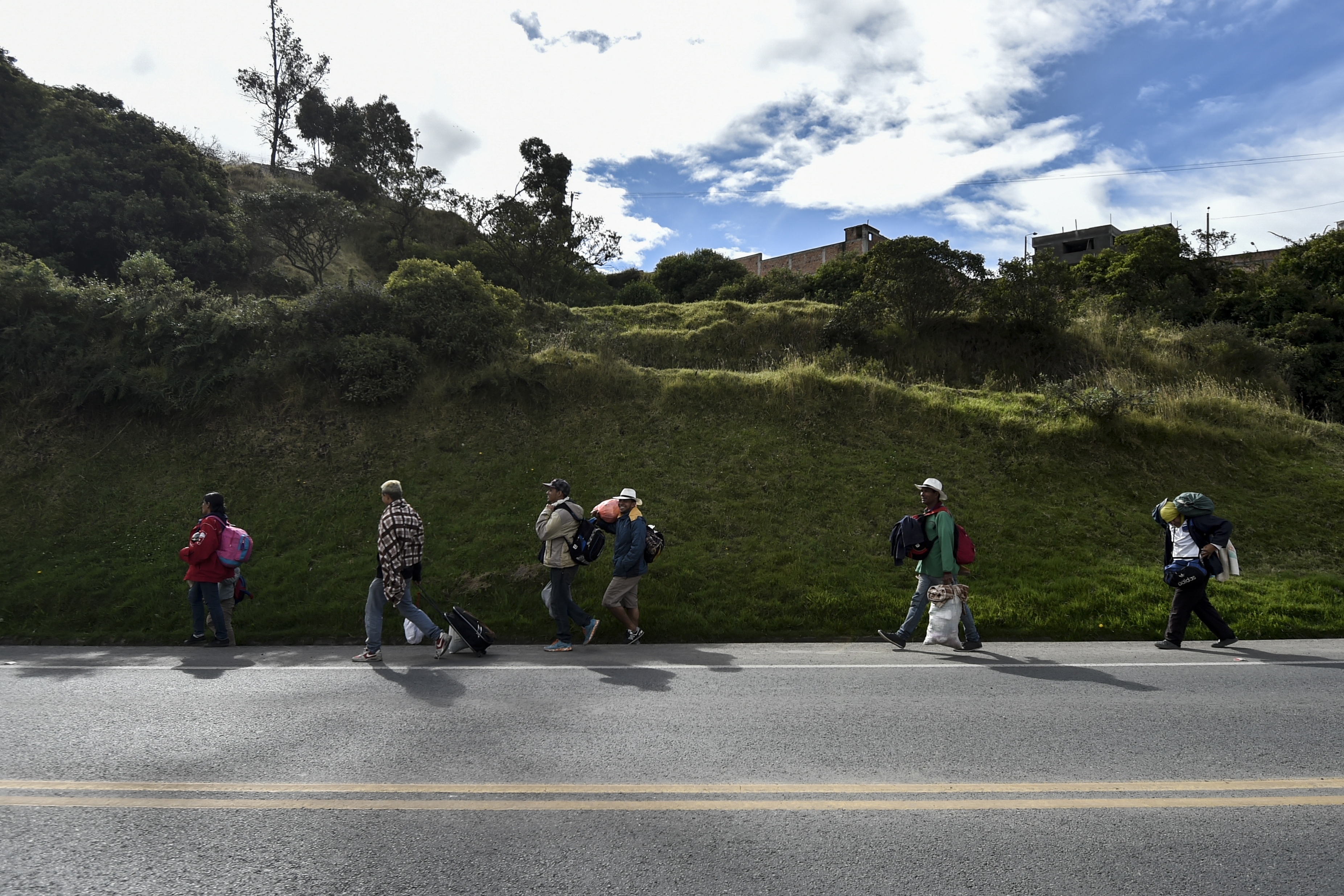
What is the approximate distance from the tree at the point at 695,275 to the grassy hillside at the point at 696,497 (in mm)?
24361

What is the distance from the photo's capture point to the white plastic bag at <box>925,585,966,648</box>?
8.25 m

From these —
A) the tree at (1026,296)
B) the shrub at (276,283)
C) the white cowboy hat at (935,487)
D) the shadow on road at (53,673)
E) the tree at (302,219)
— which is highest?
the tree at (302,219)

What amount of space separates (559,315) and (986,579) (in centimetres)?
1779

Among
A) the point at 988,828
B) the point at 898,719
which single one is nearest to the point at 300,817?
the point at 988,828

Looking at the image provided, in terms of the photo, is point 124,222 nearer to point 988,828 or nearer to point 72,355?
point 72,355

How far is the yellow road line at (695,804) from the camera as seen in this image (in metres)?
3.97

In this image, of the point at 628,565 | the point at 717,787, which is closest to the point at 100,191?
the point at 628,565

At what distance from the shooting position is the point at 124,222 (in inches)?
1013

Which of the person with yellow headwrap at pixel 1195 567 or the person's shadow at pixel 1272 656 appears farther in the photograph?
the person with yellow headwrap at pixel 1195 567

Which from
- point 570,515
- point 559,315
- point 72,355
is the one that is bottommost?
point 570,515

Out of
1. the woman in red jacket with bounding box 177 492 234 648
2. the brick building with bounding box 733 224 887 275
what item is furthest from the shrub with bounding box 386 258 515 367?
the brick building with bounding box 733 224 887 275

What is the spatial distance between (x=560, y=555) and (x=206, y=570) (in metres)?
4.72

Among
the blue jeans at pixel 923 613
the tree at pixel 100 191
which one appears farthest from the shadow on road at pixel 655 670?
the tree at pixel 100 191

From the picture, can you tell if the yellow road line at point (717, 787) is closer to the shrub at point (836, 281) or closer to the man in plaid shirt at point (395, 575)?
the man in plaid shirt at point (395, 575)
